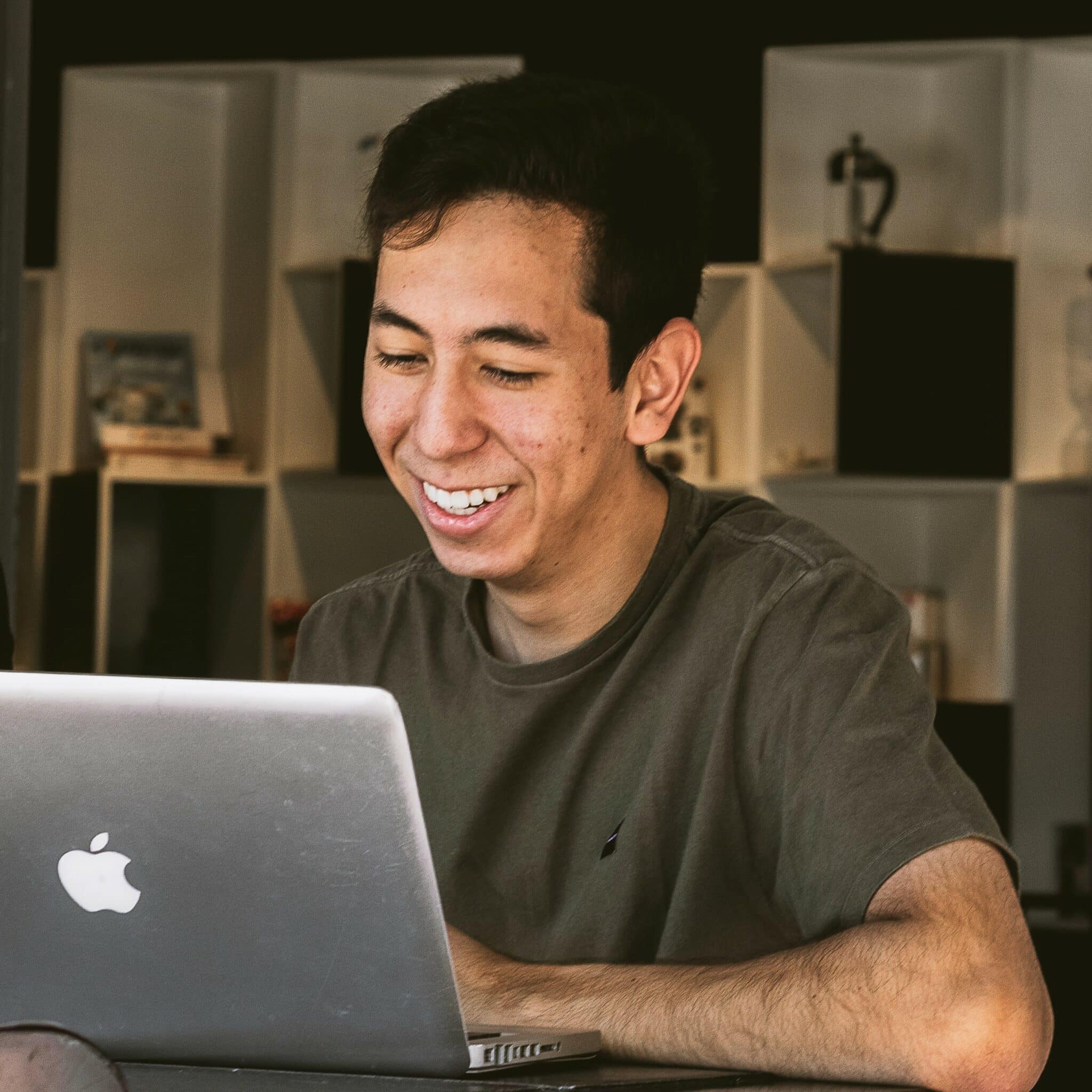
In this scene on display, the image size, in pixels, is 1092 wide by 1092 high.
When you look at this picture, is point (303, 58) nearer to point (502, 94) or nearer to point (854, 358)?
point (854, 358)

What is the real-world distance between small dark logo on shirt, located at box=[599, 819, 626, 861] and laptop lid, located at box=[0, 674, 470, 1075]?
1.71 feet

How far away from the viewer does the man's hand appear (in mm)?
1138

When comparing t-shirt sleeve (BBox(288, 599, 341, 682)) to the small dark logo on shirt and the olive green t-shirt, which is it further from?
the small dark logo on shirt

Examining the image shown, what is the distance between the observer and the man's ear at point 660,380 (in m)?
1.65

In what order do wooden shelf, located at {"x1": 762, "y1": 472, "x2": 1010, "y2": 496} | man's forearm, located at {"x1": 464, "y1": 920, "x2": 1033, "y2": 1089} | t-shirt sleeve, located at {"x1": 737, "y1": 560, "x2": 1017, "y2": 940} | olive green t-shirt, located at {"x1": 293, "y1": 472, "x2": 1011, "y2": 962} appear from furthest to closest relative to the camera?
wooden shelf, located at {"x1": 762, "y1": 472, "x2": 1010, "y2": 496}
olive green t-shirt, located at {"x1": 293, "y1": 472, "x2": 1011, "y2": 962}
t-shirt sleeve, located at {"x1": 737, "y1": 560, "x2": 1017, "y2": 940}
man's forearm, located at {"x1": 464, "y1": 920, "x2": 1033, "y2": 1089}

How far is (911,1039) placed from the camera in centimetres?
113

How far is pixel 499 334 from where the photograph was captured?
4.97 ft

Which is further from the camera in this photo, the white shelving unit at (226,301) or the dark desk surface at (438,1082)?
the white shelving unit at (226,301)

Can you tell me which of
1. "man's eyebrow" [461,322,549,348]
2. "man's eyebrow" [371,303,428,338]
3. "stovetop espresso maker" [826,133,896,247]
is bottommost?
"man's eyebrow" [461,322,549,348]

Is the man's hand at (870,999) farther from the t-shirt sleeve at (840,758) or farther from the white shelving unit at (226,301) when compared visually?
the white shelving unit at (226,301)

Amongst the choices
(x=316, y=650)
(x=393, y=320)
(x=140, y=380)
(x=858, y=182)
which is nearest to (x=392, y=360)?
(x=393, y=320)

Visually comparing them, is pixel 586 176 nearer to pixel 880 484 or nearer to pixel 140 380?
pixel 880 484

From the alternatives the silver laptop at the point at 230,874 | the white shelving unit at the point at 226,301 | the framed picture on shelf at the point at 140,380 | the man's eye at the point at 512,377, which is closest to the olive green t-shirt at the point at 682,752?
the man's eye at the point at 512,377

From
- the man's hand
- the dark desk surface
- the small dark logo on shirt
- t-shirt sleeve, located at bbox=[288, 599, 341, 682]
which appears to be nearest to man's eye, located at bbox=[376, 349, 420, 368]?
t-shirt sleeve, located at bbox=[288, 599, 341, 682]
